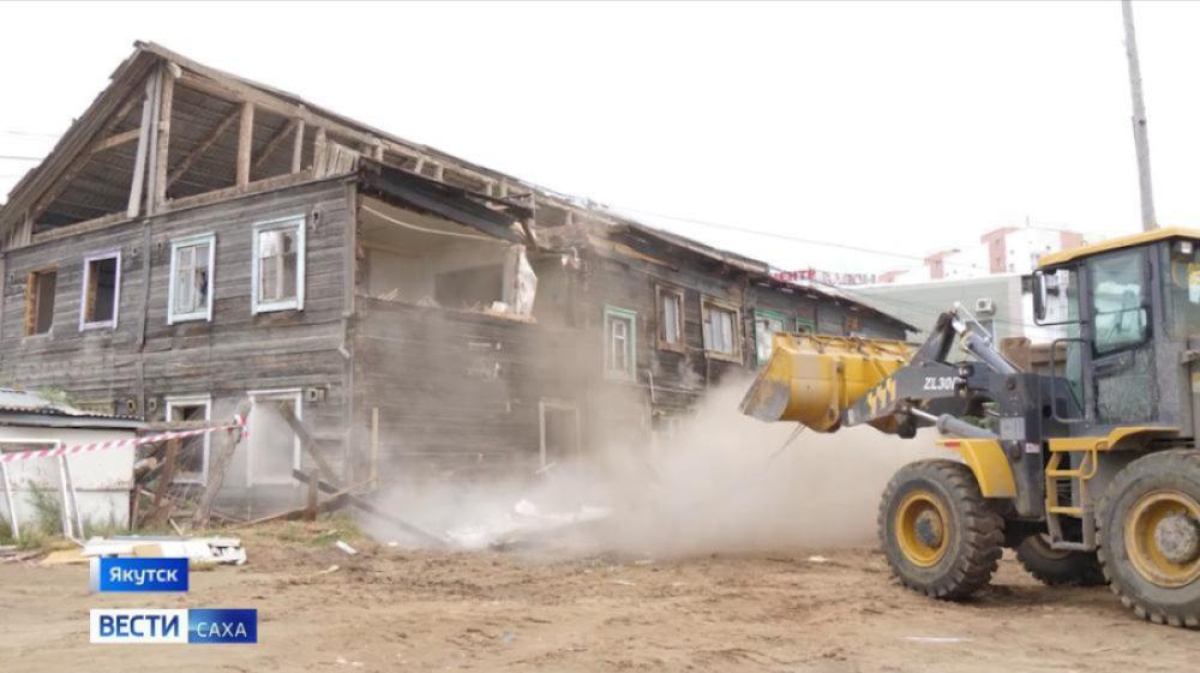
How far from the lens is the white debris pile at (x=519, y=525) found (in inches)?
583

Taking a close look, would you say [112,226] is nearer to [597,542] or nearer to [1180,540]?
[597,542]

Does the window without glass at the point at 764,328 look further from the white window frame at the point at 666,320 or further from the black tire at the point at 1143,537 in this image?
the black tire at the point at 1143,537

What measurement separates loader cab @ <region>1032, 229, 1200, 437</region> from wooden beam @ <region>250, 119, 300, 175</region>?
55.1ft

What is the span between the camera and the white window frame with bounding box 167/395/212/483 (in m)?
18.2

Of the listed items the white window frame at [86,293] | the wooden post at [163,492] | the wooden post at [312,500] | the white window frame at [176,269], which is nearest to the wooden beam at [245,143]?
the white window frame at [176,269]

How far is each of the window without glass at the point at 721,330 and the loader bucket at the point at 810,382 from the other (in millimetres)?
13960

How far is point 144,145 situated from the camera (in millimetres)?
20266

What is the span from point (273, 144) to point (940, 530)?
17.7m

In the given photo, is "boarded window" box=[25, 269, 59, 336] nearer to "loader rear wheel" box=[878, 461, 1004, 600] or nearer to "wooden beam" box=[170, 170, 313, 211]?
"wooden beam" box=[170, 170, 313, 211]

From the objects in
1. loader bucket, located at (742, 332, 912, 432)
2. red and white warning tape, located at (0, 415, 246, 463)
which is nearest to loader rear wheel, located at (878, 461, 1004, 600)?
loader bucket, located at (742, 332, 912, 432)

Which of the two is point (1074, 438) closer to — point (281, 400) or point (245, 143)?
point (281, 400)

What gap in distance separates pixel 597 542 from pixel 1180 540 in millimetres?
8572

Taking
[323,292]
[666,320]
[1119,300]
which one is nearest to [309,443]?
[323,292]

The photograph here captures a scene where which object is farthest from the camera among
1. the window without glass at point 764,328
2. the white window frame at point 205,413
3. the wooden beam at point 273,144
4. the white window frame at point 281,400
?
the window without glass at point 764,328
